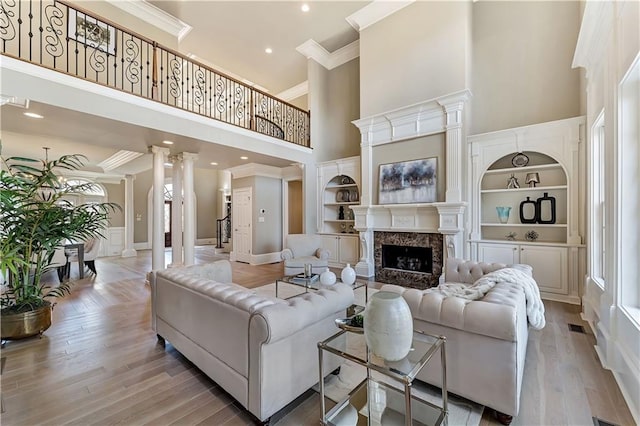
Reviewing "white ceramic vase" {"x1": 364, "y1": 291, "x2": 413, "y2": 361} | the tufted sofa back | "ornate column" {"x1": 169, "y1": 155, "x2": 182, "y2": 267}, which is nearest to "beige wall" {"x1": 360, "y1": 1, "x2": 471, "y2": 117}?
the tufted sofa back

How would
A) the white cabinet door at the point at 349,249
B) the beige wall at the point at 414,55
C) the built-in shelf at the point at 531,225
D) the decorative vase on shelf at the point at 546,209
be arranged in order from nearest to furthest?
the built-in shelf at the point at 531,225 → the decorative vase on shelf at the point at 546,209 → the beige wall at the point at 414,55 → the white cabinet door at the point at 349,249

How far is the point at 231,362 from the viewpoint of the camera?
1.77 m

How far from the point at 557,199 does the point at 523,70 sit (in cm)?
228

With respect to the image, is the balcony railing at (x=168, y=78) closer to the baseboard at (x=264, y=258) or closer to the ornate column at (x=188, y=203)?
the ornate column at (x=188, y=203)

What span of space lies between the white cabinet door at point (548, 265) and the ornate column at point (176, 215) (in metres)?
6.30

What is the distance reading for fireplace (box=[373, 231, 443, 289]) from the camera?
4977mm

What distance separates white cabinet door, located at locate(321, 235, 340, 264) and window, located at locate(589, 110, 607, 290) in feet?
14.6

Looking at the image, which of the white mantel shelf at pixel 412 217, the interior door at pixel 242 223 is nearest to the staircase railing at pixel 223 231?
the interior door at pixel 242 223

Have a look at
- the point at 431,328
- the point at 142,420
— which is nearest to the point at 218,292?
the point at 142,420

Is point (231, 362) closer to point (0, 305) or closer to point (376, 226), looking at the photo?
point (0, 305)

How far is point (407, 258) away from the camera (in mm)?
5484

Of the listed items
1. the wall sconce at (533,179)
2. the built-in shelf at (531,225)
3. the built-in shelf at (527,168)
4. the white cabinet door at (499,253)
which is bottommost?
the white cabinet door at (499,253)

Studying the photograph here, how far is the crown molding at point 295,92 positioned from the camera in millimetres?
8508

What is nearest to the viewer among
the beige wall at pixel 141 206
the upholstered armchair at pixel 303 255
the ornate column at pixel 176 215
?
the upholstered armchair at pixel 303 255
